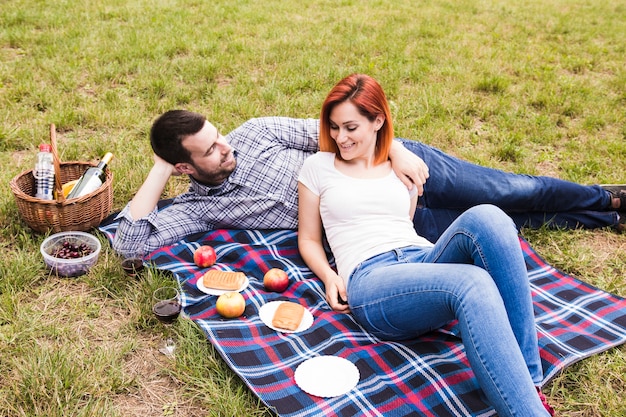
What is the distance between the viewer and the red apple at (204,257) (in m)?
3.55

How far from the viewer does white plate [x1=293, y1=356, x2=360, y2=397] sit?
266cm

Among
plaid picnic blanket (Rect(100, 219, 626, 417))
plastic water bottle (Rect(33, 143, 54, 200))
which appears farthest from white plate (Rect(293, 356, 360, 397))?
plastic water bottle (Rect(33, 143, 54, 200))

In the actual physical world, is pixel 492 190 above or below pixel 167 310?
above

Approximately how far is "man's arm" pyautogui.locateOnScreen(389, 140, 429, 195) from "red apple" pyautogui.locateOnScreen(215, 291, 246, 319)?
3.94 feet

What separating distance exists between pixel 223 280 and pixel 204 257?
257mm

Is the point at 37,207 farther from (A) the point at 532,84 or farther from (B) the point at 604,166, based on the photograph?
(A) the point at 532,84

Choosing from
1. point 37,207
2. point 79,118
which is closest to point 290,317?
point 37,207

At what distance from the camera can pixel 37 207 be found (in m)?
3.63

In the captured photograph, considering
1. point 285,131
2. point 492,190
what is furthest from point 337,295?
point 492,190

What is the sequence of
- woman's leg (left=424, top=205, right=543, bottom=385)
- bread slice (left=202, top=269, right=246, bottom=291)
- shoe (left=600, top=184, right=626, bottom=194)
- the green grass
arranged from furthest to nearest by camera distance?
shoe (left=600, top=184, right=626, bottom=194) < bread slice (left=202, top=269, right=246, bottom=291) < the green grass < woman's leg (left=424, top=205, right=543, bottom=385)

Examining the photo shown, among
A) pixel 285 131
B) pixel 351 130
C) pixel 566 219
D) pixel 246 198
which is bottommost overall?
pixel 566 219

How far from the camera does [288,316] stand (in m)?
3.09

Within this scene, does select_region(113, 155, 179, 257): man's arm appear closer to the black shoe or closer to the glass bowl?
the glass bowl

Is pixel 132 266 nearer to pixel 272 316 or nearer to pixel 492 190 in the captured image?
→ pixel 272 316
